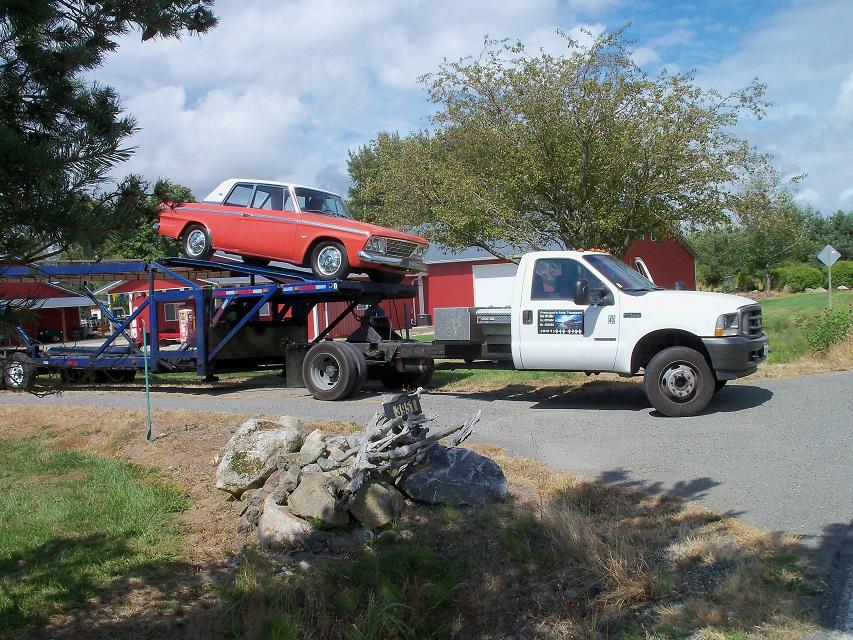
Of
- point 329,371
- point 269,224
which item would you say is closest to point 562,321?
point 329,371

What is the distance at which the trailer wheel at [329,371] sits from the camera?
12.2m

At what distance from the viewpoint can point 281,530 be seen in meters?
6.34

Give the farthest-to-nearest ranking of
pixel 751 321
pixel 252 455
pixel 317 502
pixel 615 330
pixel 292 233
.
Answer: pixel 292 233
pixel 615 330
pixel 751 321
pixel 252 455
pixel 317 502

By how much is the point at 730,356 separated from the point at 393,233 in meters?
5.54

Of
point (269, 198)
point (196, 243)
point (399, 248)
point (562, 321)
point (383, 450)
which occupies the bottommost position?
point (383, 450)

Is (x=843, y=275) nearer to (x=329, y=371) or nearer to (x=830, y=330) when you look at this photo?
(x=830, y=330)

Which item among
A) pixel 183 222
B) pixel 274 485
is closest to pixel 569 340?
pixel 274 485

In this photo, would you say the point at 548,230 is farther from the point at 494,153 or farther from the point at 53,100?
the point at 53,100

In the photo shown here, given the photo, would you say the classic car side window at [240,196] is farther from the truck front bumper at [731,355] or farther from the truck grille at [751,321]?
the truck grille at [751,321]

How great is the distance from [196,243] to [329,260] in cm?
260

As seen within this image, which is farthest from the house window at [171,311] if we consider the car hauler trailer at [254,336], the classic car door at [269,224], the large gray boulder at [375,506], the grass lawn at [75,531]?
the large gray boulder at [375,506]

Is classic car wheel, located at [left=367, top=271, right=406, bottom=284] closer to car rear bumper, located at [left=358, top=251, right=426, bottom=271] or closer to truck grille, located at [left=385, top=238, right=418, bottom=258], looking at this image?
car rear bumper, located at [left=358, top=251, right=426, bottom=271]

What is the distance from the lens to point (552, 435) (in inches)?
352

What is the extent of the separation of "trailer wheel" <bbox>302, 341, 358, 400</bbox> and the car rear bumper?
1399 millimetres
